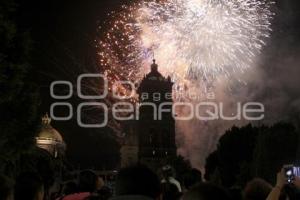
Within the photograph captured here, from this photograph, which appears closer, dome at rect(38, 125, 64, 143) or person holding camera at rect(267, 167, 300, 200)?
person holding camera at rect(267, 167, 300, 200)

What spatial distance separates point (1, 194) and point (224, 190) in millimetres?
2428

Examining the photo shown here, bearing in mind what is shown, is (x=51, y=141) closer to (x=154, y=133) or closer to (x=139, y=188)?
(x=154, y=133)

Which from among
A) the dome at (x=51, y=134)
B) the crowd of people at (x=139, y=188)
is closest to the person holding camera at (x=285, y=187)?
the crowd of people at (x=139, y=188)

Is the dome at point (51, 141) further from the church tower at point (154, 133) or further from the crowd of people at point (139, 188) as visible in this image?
the crowd of people at point (139, 188)

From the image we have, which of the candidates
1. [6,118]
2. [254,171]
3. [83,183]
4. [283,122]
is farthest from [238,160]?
[83,183]

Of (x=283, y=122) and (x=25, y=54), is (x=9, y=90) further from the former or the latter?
(x=283, y=122)

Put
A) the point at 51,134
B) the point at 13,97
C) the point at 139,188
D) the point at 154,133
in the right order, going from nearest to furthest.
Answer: the point at 139,188 → the point at 13,97 → the point at 51,134 → the point at 154,133

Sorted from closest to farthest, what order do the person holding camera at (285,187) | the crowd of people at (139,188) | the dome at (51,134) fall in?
the crowd of people at (139,188) < the person holding camera at (285,187) < the dome at (51,134)

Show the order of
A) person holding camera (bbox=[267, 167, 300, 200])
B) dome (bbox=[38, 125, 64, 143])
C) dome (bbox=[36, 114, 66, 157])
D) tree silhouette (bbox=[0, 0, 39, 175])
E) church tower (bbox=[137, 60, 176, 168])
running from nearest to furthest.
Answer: person holding camera (bbox=[267, 167, 300, 200]) < tree silhouette (bbox=[0, 0, 39, 175]) < dome (bbox=[36, 114, 66, 157]) < dome (bbox=[38, 125, 64, 143]) < church tower (bbox=[137, 60, 176, 168])

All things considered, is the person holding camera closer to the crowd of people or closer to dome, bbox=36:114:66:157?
→ the crowd of people

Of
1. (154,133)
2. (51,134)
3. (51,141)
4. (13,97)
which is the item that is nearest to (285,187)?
(13,97)

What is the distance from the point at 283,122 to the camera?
6788 cm

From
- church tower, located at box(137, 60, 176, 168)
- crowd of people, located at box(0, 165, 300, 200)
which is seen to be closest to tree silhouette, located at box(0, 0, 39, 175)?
crowd of people, located at box(0, 165, 300, 200)

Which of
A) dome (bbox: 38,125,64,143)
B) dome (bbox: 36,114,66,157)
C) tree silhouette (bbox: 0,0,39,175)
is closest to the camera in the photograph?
tree silhouette (bbox: 0,0,39,175)
